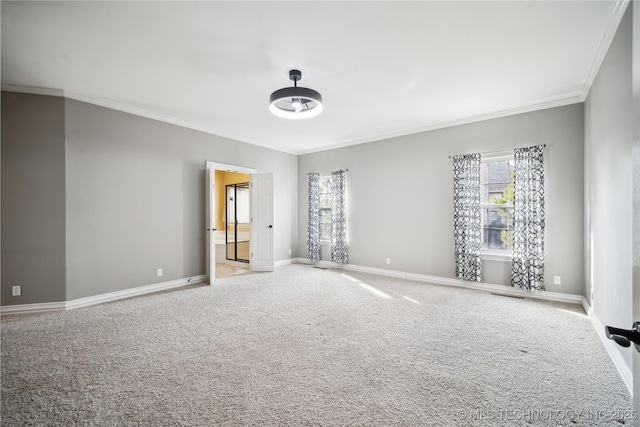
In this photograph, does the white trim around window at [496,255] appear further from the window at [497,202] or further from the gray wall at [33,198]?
the gray wall at [33,198]

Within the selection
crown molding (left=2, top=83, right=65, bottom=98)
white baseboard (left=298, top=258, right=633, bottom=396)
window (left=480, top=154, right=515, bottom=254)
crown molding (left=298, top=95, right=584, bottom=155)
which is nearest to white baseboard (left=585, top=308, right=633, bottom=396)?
white baseboard (left=298, top=258, right=633, bottom=396)

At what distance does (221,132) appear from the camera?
5551mm

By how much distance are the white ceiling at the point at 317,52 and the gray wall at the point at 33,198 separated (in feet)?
1.14

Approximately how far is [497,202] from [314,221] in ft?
12.1

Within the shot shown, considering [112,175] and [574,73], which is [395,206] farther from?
[112,175]

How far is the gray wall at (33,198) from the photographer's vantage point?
137 inches

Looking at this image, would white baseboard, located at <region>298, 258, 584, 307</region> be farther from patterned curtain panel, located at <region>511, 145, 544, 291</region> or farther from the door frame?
the door frame

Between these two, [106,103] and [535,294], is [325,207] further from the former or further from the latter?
[106,103]

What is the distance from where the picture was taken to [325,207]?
22.6 ft

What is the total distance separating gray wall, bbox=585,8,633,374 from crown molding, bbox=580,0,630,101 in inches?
2.4

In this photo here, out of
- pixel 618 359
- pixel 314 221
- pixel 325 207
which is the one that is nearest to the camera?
pixel 618 359

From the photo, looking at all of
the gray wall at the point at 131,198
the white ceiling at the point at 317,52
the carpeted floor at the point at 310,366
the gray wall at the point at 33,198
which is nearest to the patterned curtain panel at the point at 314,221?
the gray wall at the point at 131,198

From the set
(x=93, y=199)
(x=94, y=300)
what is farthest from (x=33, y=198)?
(x=94, y=300)

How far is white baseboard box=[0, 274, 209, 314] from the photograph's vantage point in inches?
140
